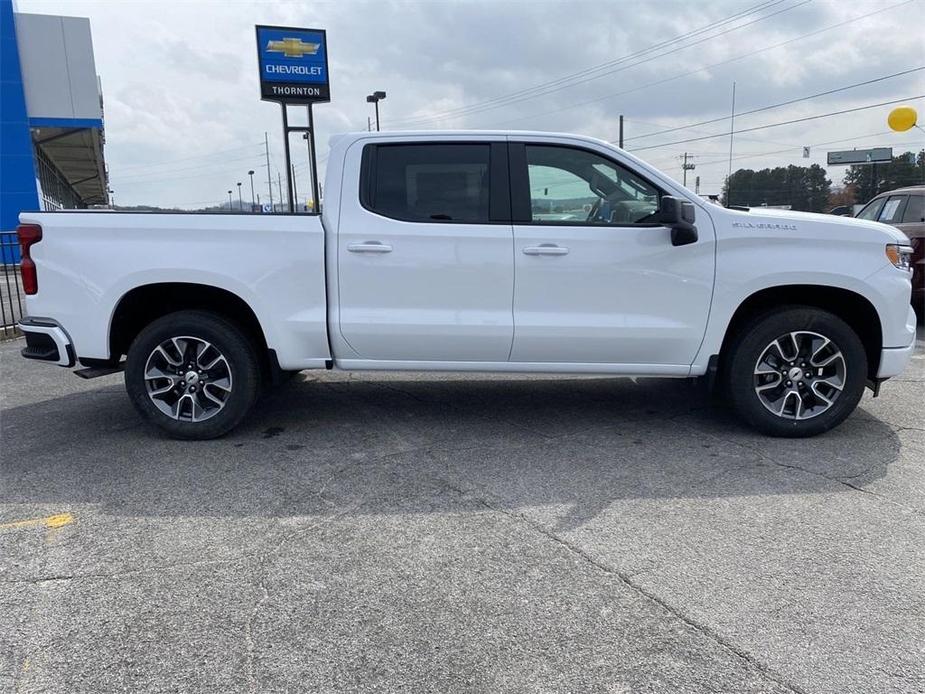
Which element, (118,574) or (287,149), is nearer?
(118,574)

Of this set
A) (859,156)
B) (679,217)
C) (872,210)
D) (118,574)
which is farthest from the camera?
(859,156)

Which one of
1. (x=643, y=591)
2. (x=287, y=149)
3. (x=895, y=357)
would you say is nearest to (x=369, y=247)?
(x=643, y=591)

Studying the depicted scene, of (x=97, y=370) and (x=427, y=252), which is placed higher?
(x=427, y=252)

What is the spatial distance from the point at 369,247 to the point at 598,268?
1502 millimetres

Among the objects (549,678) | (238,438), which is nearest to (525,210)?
(238,438)

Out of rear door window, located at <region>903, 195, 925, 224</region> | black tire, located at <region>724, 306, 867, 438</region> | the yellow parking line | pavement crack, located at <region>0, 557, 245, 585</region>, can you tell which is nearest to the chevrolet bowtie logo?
rear door window, located at <region>903, 195, 925, 224</region>

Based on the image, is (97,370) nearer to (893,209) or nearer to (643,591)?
(643,591)

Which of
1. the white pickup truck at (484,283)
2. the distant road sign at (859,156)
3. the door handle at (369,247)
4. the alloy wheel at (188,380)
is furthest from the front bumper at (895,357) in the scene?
the distant road sign at (859,156)

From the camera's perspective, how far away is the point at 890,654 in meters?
2.46

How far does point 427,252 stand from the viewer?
4488 millimetres

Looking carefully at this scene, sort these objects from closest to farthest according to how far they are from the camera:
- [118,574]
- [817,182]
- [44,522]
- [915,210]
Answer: [118,574] → [44,522] → [915,210] → [817,182]

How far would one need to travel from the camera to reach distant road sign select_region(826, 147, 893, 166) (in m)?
→ 48.0

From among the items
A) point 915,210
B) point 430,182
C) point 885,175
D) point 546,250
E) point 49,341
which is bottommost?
point 49,341

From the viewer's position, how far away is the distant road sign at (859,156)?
48.0 meters
